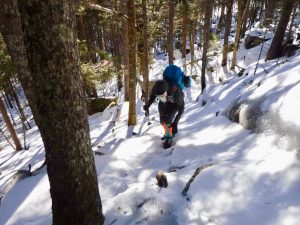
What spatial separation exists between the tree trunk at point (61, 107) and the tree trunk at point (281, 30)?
14530 millimetres

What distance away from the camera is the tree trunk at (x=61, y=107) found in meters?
2.44

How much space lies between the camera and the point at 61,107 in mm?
2660

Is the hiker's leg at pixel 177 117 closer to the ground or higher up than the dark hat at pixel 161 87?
closer to the ground

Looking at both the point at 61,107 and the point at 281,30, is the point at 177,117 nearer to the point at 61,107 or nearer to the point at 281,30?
the point at 61,107

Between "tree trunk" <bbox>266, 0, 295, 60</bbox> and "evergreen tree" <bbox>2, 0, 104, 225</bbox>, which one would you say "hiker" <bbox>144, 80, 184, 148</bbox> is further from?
"tree trunk" <bbox>266, 0, 295, 60</bbox>

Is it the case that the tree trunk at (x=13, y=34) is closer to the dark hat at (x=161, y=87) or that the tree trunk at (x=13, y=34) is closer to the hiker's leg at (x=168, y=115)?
the dark hat at (x=161, y=87)

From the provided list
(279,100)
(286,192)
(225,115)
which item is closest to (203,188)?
(286,192)

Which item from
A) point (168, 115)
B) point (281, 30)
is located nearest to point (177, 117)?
point (168, 115)

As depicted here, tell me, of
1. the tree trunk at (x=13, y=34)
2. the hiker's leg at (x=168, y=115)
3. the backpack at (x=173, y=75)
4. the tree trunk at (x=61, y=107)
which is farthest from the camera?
the hiker's leg at (x=168, y=115)

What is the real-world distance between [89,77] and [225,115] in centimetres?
884

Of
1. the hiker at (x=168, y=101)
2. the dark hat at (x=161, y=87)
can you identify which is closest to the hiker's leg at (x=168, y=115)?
the hiker at (x=168, y=101)

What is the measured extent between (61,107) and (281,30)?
50.5 ft

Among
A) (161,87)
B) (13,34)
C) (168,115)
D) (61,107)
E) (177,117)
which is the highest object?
(13,34)

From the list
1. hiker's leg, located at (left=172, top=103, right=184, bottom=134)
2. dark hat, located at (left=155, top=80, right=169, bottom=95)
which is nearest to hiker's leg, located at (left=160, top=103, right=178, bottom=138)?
hiker's leg, located at (left=172, top=103, right=184, bottom=134)
